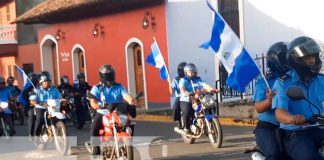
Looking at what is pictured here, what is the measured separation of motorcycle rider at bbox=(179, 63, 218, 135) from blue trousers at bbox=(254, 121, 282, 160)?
512 cm

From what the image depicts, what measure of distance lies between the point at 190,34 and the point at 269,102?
42.3 feet

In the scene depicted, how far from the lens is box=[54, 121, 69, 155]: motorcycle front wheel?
10.4 metres

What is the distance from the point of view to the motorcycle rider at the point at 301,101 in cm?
443

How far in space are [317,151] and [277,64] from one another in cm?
131

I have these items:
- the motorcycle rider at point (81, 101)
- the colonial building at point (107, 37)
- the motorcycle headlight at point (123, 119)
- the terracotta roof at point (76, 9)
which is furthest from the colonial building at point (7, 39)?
the motorcycle headlight at point (123, 119)

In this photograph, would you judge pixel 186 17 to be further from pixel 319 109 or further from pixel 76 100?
pixel 319 109

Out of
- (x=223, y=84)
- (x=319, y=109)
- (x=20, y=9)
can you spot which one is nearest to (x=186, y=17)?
(x=223, y=84)

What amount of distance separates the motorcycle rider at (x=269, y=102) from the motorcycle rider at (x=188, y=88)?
4.84 m

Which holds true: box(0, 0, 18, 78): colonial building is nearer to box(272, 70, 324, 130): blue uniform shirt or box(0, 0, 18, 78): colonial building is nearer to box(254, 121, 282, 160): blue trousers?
box(254, 121, 282, 160): blue trousers

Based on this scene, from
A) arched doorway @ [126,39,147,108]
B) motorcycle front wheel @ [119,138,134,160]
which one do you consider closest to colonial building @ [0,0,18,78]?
arched doorway @ [126,39,147,108]

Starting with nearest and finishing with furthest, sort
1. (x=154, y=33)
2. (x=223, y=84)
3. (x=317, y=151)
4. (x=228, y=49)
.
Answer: (x=317, y=151), (x=228, y=49), (x=223, y=84), (x=154, y=33)

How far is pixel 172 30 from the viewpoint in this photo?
18188 mm

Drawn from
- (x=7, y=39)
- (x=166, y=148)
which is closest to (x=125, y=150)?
(x=166, y=148)

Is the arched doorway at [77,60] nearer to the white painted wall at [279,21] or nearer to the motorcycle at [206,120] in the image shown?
the white painted wall at [279,21]
